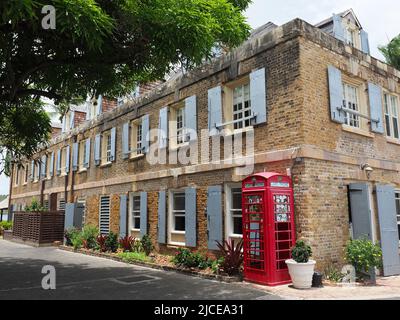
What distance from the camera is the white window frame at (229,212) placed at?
1168 cm

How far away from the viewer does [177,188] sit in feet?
45.9

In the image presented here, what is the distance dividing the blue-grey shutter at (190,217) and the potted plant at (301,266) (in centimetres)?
433

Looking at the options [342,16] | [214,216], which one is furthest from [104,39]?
[342,16]

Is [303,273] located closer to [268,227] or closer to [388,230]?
[268,227]

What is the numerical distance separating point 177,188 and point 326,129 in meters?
5.72

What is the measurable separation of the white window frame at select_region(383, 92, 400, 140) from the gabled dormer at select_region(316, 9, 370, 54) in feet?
6.01

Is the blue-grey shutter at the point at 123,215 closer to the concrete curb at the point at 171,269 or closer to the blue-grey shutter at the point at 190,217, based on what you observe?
the concrete curb at the point at 171,269

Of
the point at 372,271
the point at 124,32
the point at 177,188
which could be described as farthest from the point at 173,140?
the point at 372,271

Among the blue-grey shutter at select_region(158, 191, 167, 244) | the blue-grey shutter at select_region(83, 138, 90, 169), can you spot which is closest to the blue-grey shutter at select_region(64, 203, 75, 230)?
the blue-grey shutter at select_region(83, 138, 90, 169)

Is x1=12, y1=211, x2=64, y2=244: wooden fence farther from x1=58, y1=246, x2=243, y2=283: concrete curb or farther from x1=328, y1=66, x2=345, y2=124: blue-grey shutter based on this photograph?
x1=328, y1=66, x2=345, y2=124: blue-grey shutter

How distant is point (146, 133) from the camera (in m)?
16.0

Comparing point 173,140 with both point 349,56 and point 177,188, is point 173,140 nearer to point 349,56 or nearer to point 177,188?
point 177,188

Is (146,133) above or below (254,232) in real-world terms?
above

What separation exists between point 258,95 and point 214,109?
6.07 feet
